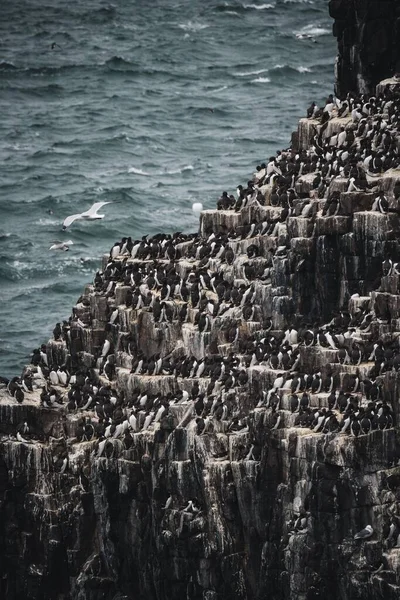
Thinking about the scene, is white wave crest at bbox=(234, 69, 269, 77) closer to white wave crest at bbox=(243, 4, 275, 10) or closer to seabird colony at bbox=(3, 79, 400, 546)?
white wave crest at bbox=(243, 4, 275, 10)

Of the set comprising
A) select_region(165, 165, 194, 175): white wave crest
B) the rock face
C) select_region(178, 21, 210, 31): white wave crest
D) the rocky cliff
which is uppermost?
the rock face

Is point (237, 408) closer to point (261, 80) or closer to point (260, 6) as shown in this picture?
point (261, 80)

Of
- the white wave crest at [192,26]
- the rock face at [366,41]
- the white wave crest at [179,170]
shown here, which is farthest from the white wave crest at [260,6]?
the rock face at [366,41]

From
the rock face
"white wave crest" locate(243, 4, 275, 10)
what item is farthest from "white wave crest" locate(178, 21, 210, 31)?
the rock face

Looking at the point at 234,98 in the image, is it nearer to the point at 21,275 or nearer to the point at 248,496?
the point at 21,275

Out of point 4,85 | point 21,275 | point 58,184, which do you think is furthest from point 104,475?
point 4,85

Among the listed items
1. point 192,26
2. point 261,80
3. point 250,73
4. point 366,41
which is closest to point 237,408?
point 366,41

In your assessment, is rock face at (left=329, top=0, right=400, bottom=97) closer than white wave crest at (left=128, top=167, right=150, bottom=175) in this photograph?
Yes

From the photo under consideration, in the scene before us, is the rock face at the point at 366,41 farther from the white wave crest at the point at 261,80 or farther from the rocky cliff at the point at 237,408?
the white wave crest at the point at 261,80
